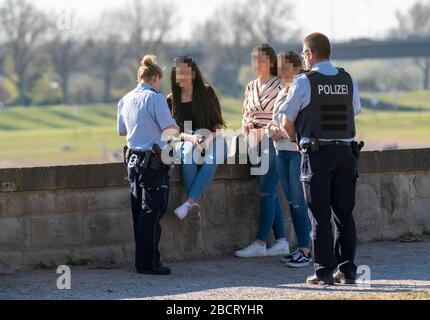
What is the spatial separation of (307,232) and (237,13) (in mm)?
122277

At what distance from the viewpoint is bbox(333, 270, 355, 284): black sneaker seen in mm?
8328

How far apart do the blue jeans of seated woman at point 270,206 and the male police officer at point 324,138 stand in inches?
52.5

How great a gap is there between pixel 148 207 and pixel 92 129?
290ft

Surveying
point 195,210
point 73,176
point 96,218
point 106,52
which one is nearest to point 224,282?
point 195,210

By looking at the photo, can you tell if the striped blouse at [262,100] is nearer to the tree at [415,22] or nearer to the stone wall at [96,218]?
the stone wall at [96,218]

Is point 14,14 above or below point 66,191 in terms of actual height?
above

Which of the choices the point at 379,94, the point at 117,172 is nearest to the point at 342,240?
the point at 117,172

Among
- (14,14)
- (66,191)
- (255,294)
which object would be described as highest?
(14,14)

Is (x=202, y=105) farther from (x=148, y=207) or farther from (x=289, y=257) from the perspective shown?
(x=289, y=257)

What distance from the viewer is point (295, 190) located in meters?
9.24

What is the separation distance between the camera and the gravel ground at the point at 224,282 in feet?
26.2

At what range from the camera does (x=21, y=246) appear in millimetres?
9172

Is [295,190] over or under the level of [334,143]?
under
